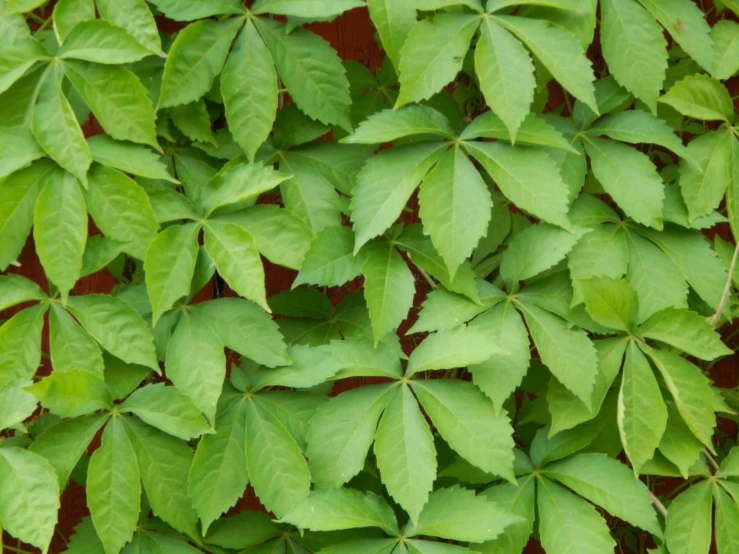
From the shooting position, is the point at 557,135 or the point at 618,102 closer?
the point at 557,135

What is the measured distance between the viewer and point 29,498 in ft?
3.56

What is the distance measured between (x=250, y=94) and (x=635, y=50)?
1.90 feet

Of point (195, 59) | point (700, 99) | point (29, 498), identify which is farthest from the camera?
point (700, 99)

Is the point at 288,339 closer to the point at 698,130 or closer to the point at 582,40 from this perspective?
the point at 582,40

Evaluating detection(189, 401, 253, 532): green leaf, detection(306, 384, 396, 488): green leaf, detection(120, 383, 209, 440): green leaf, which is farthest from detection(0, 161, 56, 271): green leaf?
detection(306, 384, 396, 488): green leaf

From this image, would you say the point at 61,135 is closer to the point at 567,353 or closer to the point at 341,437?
the point at 341,437

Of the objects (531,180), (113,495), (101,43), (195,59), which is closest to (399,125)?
(531,180)

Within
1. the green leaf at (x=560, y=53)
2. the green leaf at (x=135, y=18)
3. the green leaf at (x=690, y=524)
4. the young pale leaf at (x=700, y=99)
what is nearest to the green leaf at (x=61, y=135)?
the green leaf at (x=135, y=18)

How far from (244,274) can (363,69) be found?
0.48m

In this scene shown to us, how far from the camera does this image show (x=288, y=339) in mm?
1338

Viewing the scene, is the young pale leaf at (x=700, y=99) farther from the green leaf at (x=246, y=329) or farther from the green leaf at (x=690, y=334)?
the green leaf at (x=246, y=329)

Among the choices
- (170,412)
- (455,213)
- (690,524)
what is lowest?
(690,524)

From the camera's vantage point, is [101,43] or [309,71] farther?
[309,71]

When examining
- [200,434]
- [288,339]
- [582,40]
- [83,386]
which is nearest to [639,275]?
[582,40]
